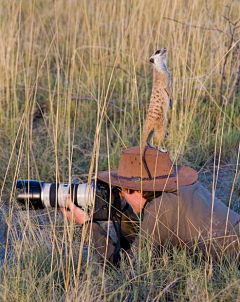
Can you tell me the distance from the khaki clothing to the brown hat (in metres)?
0.05

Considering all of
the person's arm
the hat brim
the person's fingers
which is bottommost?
the person's arm

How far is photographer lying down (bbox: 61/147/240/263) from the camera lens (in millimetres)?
2309

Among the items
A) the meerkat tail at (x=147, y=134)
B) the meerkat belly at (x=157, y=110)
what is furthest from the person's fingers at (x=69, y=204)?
the meerkat belly at (x=157, y=110)

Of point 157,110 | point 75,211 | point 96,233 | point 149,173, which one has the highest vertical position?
point 157,110

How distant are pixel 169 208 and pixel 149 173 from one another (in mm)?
168

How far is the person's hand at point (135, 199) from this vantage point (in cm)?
238

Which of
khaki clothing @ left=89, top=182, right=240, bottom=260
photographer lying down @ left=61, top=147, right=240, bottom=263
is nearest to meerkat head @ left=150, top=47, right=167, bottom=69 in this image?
photographer lying down @ left=61, top=147, right=240, bottom=263

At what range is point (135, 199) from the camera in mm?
2395

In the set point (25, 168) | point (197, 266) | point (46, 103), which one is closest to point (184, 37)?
point (46, 103)

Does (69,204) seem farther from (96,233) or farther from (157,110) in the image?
(157,110)

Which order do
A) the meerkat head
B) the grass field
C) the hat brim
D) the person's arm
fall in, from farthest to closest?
1. the grass field
2. the meerkat head
3. the person's arm
4. the hat brim

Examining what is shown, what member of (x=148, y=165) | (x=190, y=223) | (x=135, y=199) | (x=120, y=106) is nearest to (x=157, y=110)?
(x=148, y=165)

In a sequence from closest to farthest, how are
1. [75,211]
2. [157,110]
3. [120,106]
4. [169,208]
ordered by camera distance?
1. [169,208]
2. [75,211]
3. [157,110]
4. [120,106]

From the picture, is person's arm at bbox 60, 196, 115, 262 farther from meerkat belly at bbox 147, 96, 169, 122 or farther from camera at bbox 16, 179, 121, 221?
meerkat belly at bbox 147, 96, 169, 122
